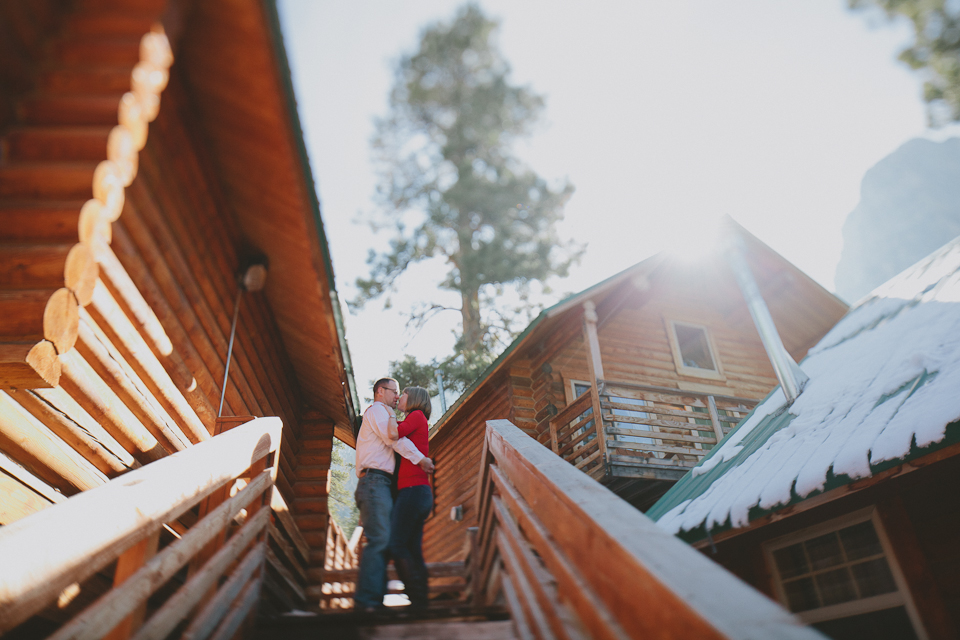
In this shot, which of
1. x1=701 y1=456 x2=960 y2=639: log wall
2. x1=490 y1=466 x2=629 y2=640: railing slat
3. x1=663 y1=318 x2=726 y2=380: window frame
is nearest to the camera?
x1=490 y1=466 x2=629 y2=640: railing slat

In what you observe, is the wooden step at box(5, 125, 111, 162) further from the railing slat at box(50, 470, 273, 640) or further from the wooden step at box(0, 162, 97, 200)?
the railing slat at box(50, 470, 273, 640)

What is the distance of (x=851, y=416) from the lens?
492cm

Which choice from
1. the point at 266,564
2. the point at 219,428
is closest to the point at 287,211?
the point at 219,428

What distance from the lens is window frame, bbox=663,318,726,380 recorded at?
42.2 feet

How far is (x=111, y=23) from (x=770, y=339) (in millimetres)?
7480

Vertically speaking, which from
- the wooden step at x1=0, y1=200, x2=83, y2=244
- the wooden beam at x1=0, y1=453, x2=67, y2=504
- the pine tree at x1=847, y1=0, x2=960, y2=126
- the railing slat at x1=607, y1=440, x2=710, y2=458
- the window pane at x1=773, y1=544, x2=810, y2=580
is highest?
the pine tree at x1=847, y1=0, x2=960, y2=126

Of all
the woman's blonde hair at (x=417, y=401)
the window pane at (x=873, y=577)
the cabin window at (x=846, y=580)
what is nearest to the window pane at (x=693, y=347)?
the cabin window at (x=846, y=580)

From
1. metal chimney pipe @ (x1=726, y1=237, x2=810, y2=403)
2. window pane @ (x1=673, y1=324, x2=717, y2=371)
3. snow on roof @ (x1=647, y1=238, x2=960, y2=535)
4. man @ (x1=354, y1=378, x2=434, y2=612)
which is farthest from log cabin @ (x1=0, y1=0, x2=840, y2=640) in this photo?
window pane @ (x1=673, y1=324, x2=717, y2=371)

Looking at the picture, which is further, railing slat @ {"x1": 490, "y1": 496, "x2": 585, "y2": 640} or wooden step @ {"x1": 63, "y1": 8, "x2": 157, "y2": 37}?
wooden step @ {"x1": 63, "y1": 8, "x2": 157, "y2": 37}

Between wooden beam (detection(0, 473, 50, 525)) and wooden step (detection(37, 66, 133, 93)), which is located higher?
wooden step (detection(37, 66, 133, 93))

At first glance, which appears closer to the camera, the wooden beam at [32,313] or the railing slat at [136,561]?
the railing slat at [136,561]

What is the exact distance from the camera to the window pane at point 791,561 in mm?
5410

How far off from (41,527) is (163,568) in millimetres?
596

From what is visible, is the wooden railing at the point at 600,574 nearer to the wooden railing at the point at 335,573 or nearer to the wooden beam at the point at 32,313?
the wooden beam at the point at 32,313
